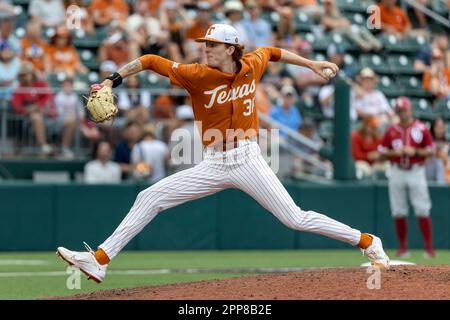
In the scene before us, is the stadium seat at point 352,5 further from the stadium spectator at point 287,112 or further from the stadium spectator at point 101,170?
the stadium spectator at point 101,170

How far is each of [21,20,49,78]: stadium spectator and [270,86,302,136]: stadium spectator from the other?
11.6 feet

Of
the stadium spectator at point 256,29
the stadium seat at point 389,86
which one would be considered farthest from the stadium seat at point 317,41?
the stadium seat at point 389,86

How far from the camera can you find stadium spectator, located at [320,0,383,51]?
61.1ft

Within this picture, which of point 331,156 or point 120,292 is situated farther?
point 331,156

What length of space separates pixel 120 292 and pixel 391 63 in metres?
12.2

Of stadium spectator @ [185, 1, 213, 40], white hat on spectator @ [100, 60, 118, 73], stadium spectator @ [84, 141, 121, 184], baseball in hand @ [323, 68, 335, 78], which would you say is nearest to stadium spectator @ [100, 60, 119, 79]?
white hat on spectator @ [100, 60, 118, 73]

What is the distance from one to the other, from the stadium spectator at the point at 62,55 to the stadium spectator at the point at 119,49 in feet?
1.56

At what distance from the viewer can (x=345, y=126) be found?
15.1m

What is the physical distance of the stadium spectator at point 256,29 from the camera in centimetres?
1722

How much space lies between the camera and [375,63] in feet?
61.8

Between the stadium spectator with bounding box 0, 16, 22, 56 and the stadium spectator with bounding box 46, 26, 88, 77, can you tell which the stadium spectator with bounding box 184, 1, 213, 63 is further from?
the stadium spectator with bounding box 0, 16, 22, 56
